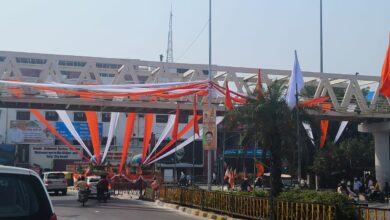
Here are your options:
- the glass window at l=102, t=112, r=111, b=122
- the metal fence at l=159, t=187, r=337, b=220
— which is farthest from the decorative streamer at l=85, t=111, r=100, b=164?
the glass window at l=102, t=112, r=111, b=122

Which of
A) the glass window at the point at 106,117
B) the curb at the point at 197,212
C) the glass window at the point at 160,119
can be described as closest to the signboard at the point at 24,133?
the glass window at the point at 106,117

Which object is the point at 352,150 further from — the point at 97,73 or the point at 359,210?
the point at 359,210

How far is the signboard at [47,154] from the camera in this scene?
64938mm

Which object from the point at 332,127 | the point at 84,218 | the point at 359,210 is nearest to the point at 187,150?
the point at 332,127

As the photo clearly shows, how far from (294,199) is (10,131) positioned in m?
54.3

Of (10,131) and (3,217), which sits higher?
(10,131)

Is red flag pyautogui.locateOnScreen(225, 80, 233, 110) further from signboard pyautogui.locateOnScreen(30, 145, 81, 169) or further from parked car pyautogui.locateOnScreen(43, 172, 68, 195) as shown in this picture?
signboard pyautogui.locateOnScreen(30, 145, 81, 169)

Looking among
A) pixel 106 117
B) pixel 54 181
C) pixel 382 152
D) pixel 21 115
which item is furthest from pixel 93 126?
pixel 21 115

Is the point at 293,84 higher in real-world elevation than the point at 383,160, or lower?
higher

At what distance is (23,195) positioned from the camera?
554 cm

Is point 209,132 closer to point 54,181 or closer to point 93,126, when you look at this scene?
point 54,181

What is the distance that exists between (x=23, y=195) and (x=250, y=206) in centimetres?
1308

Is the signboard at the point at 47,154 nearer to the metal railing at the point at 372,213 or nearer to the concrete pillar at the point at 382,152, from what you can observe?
the concrete pillar at the point at 382,152

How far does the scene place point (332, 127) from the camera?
56.5 meters
